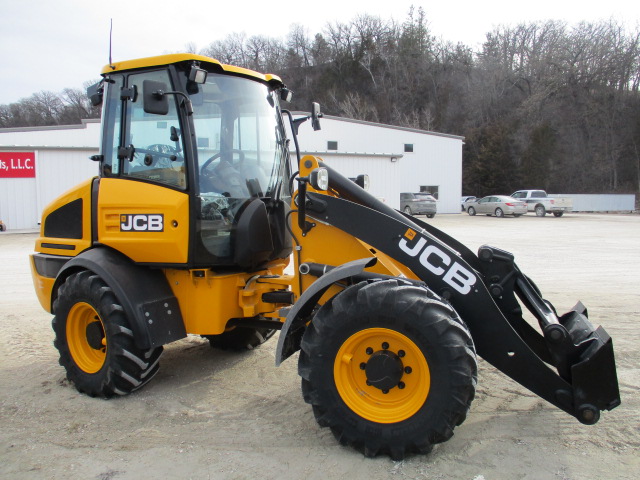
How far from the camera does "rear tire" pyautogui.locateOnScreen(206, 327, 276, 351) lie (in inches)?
211

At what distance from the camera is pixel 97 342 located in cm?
432

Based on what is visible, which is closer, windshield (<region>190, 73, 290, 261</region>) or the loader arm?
the loader arm

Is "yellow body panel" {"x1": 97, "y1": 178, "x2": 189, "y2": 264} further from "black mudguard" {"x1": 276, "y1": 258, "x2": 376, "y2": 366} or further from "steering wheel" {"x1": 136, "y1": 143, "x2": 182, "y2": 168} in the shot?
"black mudguard" {"x1": 276, "y1": 258, "x2": 376, "y2": 366}

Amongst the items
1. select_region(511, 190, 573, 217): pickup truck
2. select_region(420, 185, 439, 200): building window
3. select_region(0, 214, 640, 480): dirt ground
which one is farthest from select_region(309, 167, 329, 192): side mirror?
select_region(420, 185, 439, 200): building window

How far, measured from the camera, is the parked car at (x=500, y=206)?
99.0ft

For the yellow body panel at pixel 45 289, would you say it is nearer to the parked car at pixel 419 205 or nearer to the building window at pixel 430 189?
the parked car at pixel 419 205

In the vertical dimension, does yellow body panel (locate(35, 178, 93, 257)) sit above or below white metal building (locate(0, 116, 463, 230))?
below

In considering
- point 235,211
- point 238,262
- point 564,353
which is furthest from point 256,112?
point 564,353

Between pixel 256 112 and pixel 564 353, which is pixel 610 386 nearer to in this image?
pixel 564 353

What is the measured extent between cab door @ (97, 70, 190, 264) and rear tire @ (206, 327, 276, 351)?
4.97 ft

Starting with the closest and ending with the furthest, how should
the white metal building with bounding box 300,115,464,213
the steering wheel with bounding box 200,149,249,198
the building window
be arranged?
the steering wheel with bounding box 200,149,249,198, the white metal building with bounding box 300,115,464,213, the building window

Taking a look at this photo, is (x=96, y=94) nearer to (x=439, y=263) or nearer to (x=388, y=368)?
(x=439, y=263)

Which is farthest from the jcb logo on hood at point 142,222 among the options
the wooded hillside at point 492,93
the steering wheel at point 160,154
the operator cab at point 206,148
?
the wooded hillside at point 492,93

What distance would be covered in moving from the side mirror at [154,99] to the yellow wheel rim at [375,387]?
6.83ft
